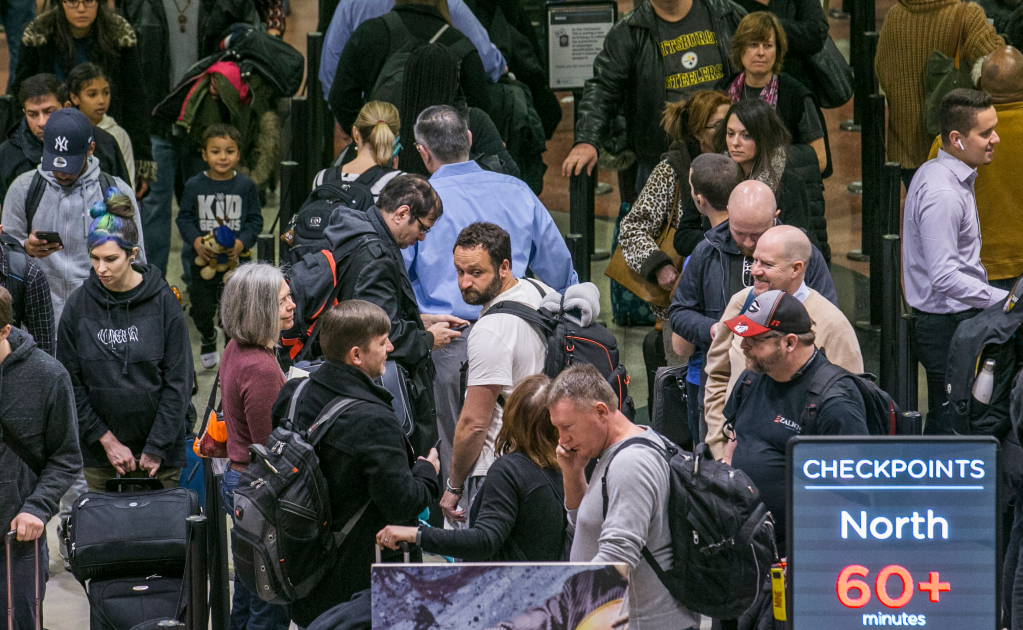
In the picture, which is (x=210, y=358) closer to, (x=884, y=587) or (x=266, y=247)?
(x=266, y=247)

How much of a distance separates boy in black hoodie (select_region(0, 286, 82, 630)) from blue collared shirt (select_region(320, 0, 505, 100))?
12.8 feet

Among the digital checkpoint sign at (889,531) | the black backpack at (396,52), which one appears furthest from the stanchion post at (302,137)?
the digital checkpoint sign at (889,531)

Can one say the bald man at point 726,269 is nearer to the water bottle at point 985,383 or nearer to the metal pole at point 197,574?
the water bottle at point 985,383

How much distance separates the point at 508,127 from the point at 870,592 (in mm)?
6166

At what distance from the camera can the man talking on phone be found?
7258mm

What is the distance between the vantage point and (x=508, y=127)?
9.25 m

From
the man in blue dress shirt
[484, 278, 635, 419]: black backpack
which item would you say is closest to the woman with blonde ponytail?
the man in blue dress shirt

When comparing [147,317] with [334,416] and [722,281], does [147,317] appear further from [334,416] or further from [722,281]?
[722,281]

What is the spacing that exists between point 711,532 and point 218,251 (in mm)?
5487

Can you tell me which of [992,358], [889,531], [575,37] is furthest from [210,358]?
[889,531]

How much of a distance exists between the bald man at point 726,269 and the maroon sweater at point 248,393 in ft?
6.18

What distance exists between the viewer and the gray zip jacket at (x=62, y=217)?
7391 mm

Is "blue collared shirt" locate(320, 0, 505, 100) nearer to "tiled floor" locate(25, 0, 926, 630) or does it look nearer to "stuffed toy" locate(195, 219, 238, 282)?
"stuffed toy" locate(195, 219, 238, 282)

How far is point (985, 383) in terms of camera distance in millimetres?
6031
